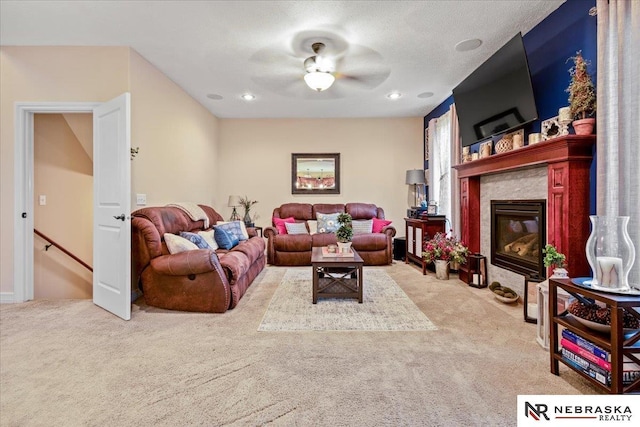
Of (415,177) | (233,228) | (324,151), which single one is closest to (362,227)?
(415,177)

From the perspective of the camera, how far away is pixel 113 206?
2785mm

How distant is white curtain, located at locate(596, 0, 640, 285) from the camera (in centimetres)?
189

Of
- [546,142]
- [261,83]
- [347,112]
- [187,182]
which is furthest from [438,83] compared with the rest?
[187,182]

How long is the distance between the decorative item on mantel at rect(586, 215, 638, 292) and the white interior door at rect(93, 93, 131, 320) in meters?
3.42

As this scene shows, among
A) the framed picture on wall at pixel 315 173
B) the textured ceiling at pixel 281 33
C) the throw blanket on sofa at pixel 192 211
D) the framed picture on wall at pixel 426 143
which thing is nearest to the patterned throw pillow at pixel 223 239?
the throw blanket on sofa at pixel 192 211

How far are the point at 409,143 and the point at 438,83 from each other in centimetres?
183

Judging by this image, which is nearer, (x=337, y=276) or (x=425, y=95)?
(x=337, y=276)

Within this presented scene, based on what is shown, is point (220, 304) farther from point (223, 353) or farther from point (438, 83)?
point (438, 83)

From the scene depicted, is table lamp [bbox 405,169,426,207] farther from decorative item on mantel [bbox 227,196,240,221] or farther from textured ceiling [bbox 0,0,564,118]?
decorative item on mantel [bbox 227,196,240,221]

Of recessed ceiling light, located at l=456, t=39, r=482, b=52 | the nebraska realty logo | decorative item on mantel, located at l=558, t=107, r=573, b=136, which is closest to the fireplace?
decorative item on mantel, located at l=558, t=107, r=573, b=136

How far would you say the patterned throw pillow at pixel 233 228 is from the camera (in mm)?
4078

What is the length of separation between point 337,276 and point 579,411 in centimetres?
218

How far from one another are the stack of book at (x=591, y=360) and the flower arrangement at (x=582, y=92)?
1.67m

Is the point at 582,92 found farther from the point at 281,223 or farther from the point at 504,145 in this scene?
the point at 281,223
